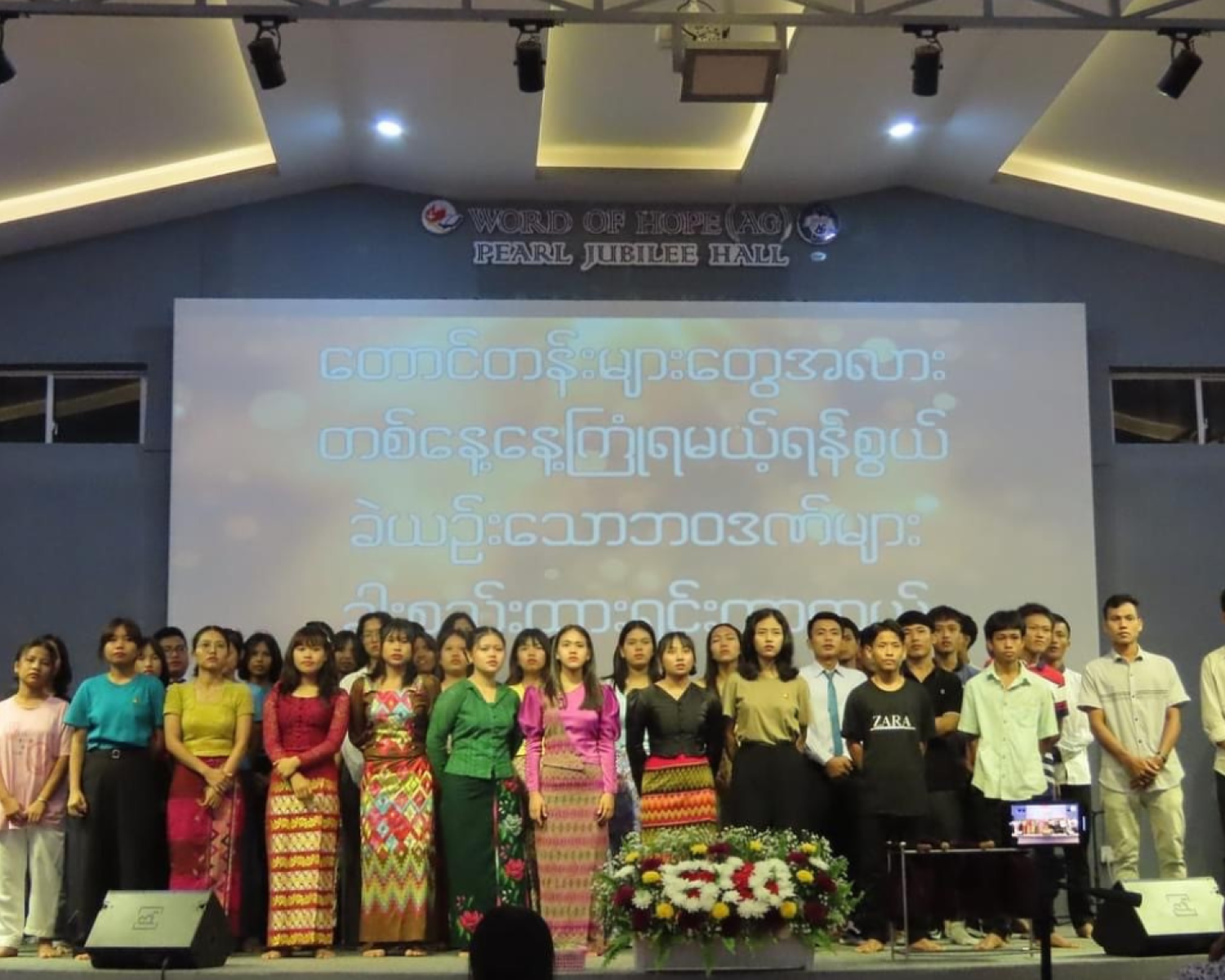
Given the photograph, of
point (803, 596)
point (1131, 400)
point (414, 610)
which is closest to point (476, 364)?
point (414, 610)

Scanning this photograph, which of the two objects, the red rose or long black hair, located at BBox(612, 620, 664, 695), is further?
long black hair, located at BBox(612, 620, 664, 695)

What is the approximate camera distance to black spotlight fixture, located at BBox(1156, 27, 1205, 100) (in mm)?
6117

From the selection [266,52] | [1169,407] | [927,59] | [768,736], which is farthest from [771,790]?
[1169,407]

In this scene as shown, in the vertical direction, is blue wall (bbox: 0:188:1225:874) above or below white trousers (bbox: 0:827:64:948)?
above

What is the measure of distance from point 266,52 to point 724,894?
345cm

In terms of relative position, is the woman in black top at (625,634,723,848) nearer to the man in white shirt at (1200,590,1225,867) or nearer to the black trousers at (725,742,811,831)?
the black trousers at (725,742,811,831)

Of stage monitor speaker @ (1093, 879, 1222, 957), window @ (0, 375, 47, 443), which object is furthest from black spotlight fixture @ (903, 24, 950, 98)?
window @ (0, 375, 47, 443)

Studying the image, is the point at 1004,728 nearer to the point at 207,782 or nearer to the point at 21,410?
the point at 207,782

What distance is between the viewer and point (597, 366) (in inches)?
→ 338

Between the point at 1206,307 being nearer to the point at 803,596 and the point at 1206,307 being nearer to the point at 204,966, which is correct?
the point at 803,596

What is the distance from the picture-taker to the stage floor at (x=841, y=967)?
5.43 m

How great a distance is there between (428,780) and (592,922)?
80 cm

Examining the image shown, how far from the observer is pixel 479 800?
6102 mm

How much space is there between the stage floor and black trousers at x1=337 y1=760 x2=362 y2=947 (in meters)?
0.88
